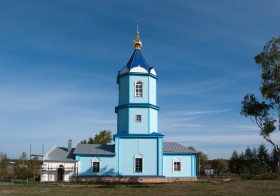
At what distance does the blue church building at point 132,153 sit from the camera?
30844mm

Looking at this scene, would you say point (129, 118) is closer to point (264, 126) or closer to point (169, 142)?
point (169, 142)

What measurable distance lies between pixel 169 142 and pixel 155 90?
5647 mm

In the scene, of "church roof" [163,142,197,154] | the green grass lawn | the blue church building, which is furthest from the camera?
"church roof" [163,142,197,154]

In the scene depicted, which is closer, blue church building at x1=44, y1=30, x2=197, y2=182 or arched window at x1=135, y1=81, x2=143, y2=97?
blue church building at x1=44, y1=30, x2=197, y2=182

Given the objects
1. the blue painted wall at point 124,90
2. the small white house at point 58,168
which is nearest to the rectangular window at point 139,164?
the blue painted wall at point 124,90

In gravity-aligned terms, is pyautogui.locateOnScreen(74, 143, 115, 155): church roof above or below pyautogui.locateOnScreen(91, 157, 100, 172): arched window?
above

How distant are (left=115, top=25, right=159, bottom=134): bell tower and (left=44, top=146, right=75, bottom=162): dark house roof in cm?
499

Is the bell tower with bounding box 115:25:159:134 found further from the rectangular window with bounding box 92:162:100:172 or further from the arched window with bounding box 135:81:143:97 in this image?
the rectangular window with bounding box 92:162:100:172

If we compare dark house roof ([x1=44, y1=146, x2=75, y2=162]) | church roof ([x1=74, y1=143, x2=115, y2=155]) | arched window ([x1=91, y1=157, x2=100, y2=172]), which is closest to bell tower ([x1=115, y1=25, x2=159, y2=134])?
church roof ([x1=74, y1=143, x2=115, y2=155])

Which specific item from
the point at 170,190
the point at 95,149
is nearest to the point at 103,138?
the point at 95,149

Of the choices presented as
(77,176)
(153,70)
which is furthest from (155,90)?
(77,176)

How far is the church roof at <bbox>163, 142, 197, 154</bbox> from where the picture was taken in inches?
1280

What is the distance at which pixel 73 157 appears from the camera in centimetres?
3170

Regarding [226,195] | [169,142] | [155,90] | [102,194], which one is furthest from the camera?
[169,142]
